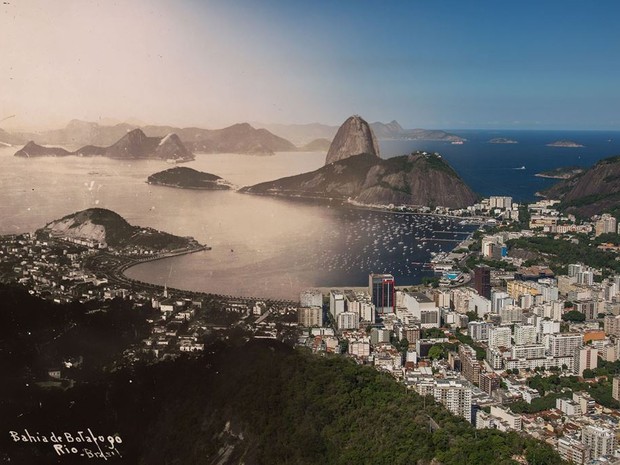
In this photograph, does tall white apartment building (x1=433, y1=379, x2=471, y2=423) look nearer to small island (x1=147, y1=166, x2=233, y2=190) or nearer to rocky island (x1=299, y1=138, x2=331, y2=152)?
small island (x1=147, y1=166, x2=233, y2=190)

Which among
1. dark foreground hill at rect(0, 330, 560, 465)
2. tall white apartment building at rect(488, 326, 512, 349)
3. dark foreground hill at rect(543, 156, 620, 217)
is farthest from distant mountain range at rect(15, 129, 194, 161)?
dark foreground hill at rect(543, 156, 620, 217)

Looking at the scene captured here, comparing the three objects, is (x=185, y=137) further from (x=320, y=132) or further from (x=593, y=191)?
(x=593, y=191)

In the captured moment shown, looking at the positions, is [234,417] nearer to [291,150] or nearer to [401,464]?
[401,464]

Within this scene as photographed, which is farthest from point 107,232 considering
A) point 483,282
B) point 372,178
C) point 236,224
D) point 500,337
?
point 372,178

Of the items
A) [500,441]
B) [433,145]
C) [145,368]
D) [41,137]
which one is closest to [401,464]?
[500,441]

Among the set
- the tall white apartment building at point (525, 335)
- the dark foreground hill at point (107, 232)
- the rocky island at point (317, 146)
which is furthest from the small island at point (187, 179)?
the tall white apartment building at point (525, 335)

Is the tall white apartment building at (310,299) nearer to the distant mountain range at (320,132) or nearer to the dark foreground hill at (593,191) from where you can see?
the distant mountain range at (320,132)

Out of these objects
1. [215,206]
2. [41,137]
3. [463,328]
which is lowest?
[463,328]
